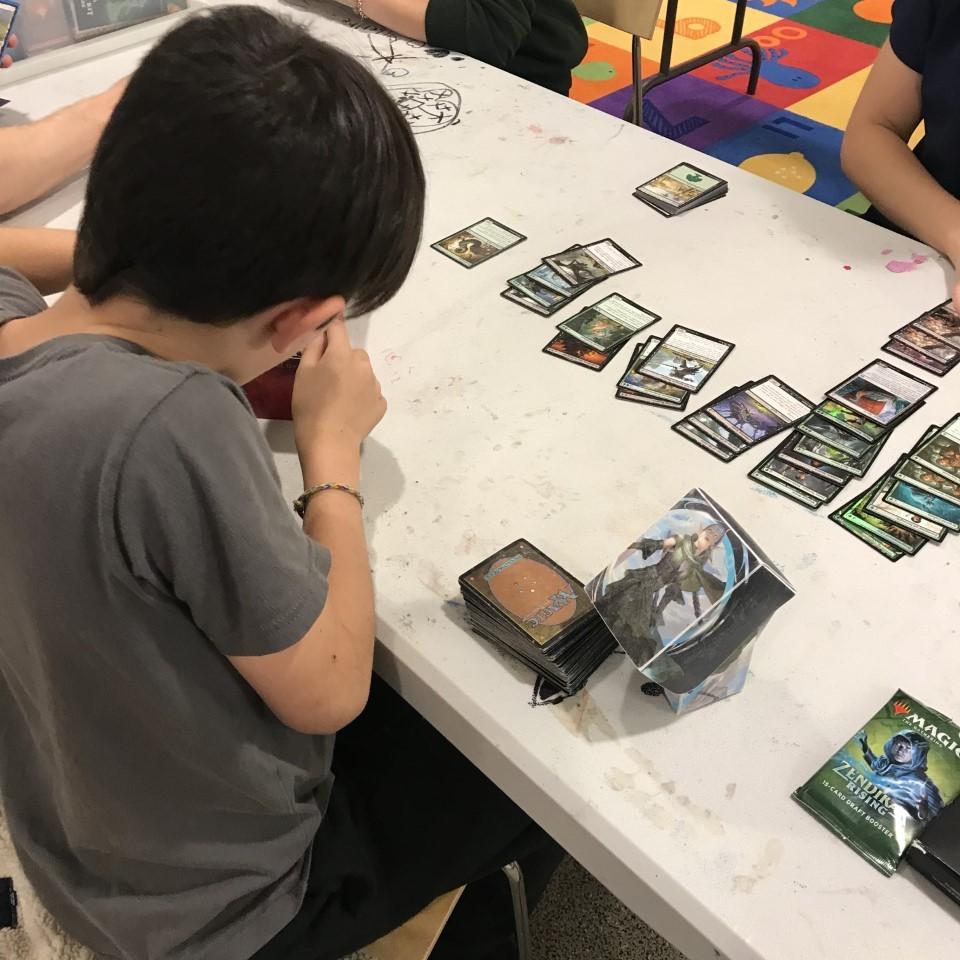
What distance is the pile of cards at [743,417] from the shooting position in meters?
0.88

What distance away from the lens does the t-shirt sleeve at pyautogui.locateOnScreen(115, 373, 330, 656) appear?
52 centimetres

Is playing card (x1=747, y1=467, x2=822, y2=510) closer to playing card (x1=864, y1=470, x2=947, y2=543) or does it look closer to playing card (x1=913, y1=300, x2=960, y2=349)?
playing card (x1=864, y1=470, x2=947, y2=543)

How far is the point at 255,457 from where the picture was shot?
57cm

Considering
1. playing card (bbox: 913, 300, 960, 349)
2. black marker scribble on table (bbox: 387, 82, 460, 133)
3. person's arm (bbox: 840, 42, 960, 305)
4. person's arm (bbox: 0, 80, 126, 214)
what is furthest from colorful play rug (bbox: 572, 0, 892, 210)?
person's arm (bbox: 0, 80, 126, 214)

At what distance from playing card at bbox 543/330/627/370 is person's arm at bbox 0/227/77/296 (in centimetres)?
55

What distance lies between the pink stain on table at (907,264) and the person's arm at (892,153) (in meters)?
0.07

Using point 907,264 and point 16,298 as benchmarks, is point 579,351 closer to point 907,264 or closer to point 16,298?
point 907,264

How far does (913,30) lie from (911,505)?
2.68ft

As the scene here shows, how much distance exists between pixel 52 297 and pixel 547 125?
772mm

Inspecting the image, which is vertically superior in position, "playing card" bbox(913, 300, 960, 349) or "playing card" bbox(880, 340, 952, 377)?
"playing card" bbox(913, 300, 960, 349)

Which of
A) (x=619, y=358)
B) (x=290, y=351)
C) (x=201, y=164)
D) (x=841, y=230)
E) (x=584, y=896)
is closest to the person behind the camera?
(x=201, y=164)

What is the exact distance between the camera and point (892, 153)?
4.21ft

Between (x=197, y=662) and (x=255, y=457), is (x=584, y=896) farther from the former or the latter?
(x=255, y=457)

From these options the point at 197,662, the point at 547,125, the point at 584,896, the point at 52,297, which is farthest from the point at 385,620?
the point at 547,125
